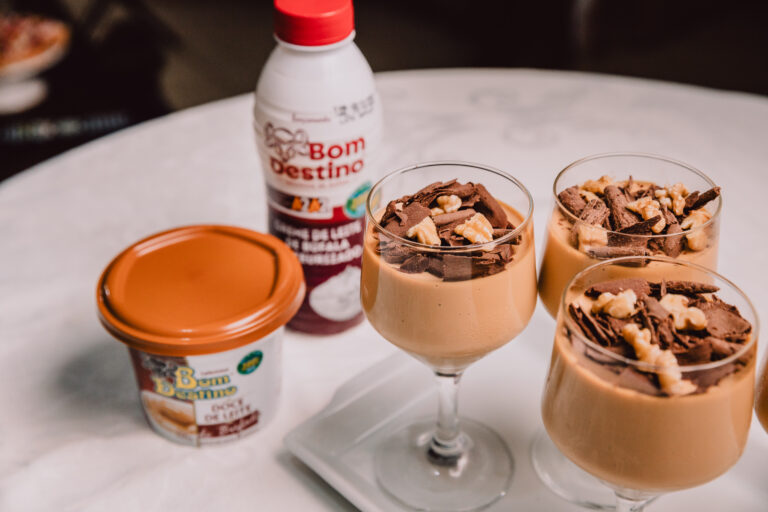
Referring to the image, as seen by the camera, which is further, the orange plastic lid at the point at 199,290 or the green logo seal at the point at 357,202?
the green logo seal at the point at 357,202

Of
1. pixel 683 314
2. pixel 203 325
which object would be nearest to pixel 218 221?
pixel 203 325

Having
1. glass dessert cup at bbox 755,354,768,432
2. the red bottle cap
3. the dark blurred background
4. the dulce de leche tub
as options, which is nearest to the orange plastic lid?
the dulce de leche tub

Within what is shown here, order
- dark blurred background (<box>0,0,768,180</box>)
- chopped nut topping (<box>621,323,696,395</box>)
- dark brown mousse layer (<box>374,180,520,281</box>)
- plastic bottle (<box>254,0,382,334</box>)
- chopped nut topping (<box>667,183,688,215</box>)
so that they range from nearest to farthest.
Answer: chopped nut topping (<box>621,323,696,395</box>), dark brown mousse layer (<box>374,180,520,281</box>), chopped nut topping (<box>667,183,688,215</box>), plastic bottle (<box>254,0,382,334</box>), dark blurred background (<box>0,0,768,180</box>)

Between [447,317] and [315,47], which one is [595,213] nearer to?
[447,317]

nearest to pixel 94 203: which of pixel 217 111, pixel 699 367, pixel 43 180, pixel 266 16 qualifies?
pixel 43 180

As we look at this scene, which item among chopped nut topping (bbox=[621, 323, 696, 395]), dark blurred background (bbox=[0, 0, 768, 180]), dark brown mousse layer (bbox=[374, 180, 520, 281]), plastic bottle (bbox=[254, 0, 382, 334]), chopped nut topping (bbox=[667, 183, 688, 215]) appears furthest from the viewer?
dark blurred background (bbox=[0, 0, 768, 180])

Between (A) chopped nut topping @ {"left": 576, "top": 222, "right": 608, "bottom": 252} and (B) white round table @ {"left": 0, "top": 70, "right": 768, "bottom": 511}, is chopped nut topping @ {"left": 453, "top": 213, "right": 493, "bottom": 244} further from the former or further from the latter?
(B) white round table @ {"left": 0, "top": 70, "right": 768, "bottom": 511}

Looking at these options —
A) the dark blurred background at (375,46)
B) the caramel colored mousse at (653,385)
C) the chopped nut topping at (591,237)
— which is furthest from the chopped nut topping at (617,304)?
the dark blurred background at (375,46)

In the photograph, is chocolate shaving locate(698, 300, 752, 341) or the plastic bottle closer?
chocolate shaving locate(698, 300, 752, 341)

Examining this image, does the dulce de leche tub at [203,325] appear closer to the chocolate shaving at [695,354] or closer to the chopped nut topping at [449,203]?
the chopped nut topping at [449,203]
